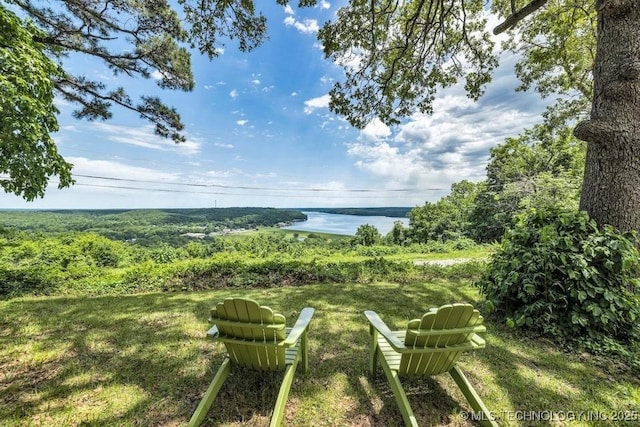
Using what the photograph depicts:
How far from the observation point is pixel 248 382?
2242mm

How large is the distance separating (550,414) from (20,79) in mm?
5605

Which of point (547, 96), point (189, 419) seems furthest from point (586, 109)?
point (189, 419)

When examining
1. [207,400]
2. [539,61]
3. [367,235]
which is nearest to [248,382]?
[207,400]

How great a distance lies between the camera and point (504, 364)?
8.40 feet

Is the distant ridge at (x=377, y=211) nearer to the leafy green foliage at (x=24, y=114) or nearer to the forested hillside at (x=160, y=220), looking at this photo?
the forested hillside at (x=160, y=220)

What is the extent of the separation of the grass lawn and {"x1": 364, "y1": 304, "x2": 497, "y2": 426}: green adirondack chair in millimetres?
216

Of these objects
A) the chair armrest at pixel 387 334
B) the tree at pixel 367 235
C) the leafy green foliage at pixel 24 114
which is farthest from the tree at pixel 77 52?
the tree at pixel 367 235

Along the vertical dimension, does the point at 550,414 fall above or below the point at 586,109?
below

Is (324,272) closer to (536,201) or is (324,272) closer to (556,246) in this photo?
(556,246)

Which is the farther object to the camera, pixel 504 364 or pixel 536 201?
pixel 536 201

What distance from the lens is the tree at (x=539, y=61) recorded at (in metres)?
3.06

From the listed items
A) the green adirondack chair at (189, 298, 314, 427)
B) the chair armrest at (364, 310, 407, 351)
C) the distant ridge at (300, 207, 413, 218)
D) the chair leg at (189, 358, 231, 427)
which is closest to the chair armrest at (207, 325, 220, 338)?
the green adirondack chair at (189, 298, 314, 427)

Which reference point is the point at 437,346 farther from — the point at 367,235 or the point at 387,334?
the point at 367,235

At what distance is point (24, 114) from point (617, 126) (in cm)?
651
